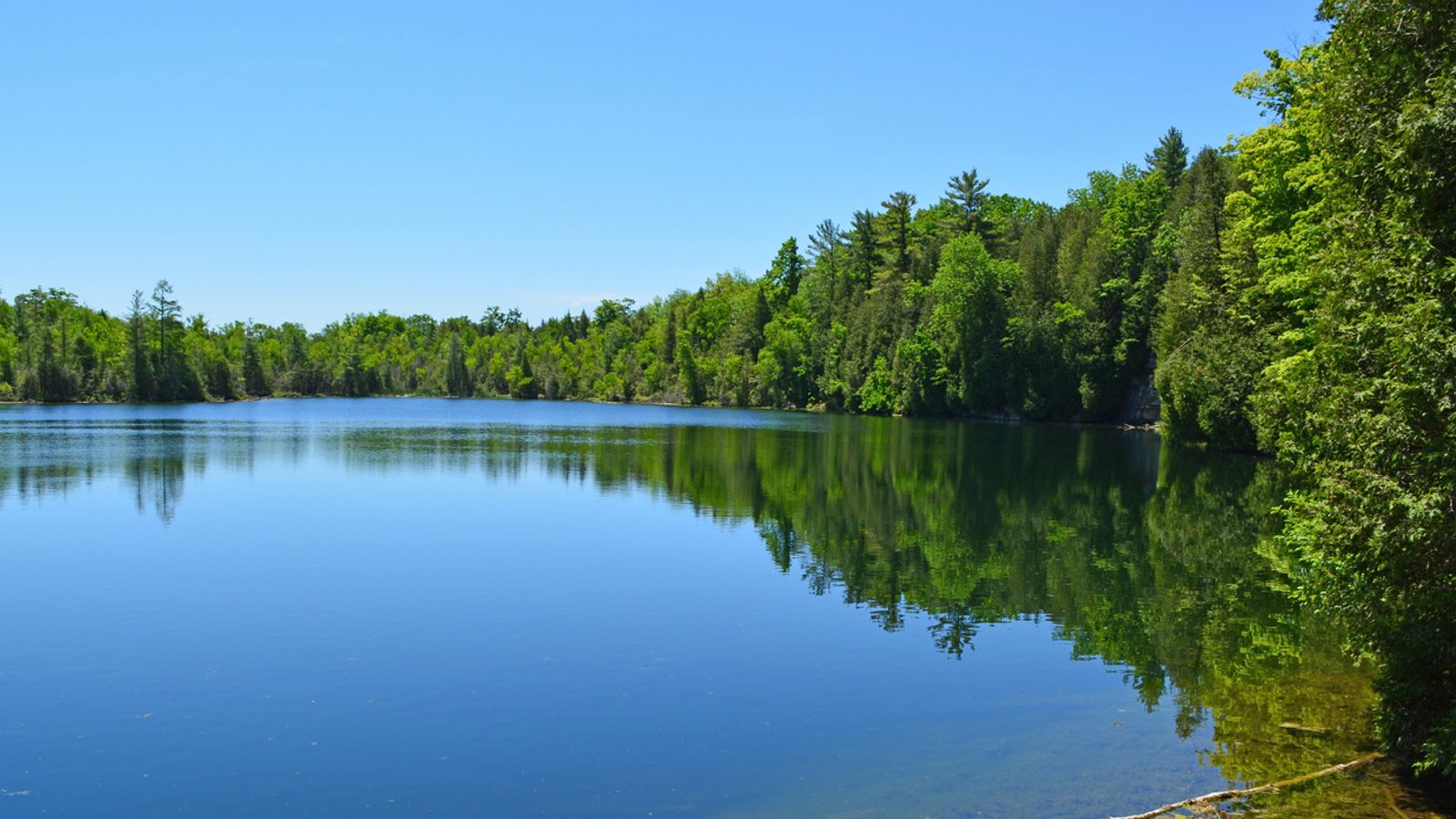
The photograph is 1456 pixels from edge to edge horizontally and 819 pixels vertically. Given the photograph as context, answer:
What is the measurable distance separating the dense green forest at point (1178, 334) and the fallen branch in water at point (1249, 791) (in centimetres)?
45

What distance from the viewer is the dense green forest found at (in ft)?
29.8

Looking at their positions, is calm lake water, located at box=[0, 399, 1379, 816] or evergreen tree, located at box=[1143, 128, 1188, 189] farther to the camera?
evergreen tree, located at box=[1143, 128, 1188, 189]

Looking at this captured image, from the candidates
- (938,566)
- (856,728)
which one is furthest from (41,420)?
(856,728)

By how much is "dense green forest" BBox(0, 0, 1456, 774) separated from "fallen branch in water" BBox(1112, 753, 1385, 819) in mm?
452

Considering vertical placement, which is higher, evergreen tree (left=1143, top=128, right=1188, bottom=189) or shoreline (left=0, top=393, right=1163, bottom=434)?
evergreen tree (left=1143, top=128, right=1188, bottom=189)

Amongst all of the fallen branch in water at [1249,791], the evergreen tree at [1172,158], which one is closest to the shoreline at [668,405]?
the evergreen tree at [1172,158]

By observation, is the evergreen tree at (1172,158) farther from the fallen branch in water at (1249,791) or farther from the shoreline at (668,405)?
the fallen branch in water at (1249,791)

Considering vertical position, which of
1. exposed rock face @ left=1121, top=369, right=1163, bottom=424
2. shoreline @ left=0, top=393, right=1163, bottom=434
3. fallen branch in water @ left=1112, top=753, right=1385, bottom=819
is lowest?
fallen branch in water @ left=1112, top=753, right=1385, bottom=819

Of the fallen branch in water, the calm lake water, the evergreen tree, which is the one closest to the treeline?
the evergreen tree

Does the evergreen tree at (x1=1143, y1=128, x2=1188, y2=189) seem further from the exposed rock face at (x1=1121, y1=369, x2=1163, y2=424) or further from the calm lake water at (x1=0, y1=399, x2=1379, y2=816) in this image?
the calm lake water at (x1=0, y1=399, x2=1379, y2=816)

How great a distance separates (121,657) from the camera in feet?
44.7

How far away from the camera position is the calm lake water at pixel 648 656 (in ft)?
31.7

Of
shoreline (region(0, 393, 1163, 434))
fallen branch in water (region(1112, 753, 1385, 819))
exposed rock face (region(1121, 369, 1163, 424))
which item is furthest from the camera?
shoreline (region(0, 393, 1163, 434))

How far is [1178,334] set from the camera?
2164 inches
